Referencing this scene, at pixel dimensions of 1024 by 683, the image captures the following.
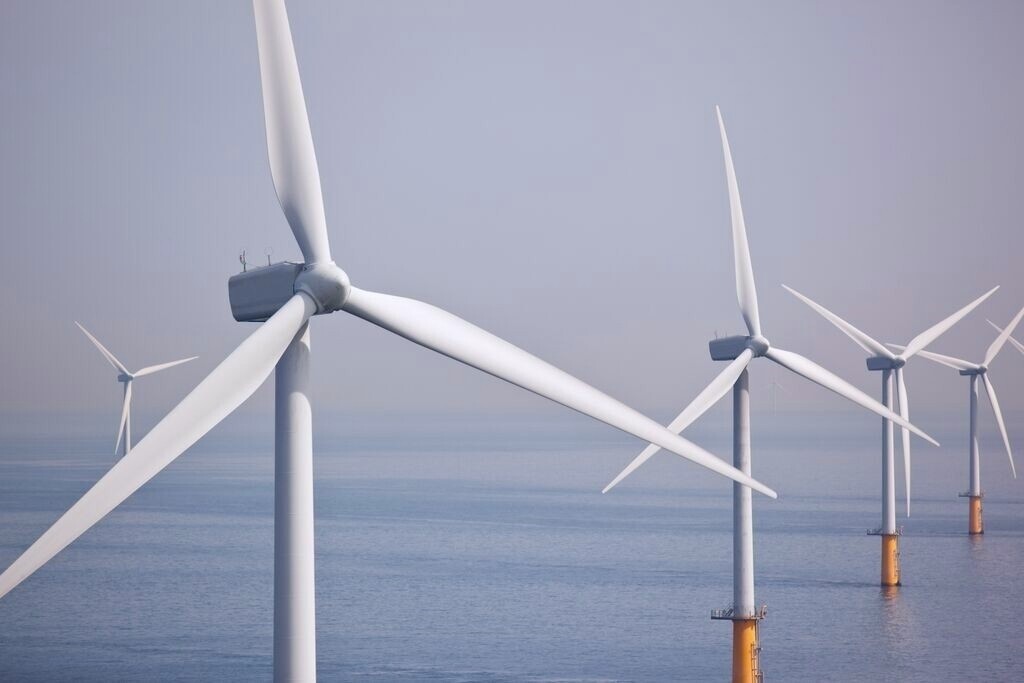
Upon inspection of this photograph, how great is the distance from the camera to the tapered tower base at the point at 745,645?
1572 inches

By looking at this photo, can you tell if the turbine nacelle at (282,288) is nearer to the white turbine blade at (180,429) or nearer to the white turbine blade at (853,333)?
the white turbine blade at (180,429)

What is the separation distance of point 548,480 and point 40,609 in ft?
411

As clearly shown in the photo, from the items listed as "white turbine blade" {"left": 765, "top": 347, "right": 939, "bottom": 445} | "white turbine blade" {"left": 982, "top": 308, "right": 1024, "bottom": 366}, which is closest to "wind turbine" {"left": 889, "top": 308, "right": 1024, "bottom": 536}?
"white turbine blade" {"left": 982, "top": 308, "right": 1024, "bottom": 366}

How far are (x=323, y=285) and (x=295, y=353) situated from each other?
1000 mm

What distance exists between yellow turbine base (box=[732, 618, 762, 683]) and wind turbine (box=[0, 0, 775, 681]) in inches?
823

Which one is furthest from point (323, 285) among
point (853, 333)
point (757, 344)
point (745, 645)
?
point (853, 333)

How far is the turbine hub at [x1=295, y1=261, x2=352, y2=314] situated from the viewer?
719 inches

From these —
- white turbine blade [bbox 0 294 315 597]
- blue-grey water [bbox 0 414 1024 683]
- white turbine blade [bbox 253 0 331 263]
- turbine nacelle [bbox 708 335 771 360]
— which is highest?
white turbine blade [bbox 253 0 331 263]

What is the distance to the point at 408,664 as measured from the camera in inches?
2178

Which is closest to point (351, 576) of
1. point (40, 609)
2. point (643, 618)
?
point (40, 609)

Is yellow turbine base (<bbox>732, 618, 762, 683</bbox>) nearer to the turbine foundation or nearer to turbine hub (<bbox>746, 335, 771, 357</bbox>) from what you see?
turbine hub (<bbox>746, 335, 771, 357</bbox>)

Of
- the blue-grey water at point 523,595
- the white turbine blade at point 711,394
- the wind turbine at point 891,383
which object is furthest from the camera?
the wind turbine at point 891,383

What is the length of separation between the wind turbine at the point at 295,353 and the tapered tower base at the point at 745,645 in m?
20.7

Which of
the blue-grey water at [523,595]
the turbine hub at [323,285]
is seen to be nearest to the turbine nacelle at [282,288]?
the turbine hub at [323,285]
